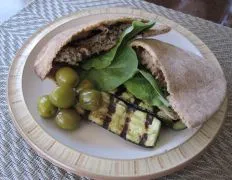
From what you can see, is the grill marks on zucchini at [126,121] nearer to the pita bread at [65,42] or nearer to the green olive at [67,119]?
the green olive at [67,119]

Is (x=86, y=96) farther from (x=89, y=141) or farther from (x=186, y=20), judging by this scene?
(x=186, y=20)

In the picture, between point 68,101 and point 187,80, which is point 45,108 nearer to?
point 68,101

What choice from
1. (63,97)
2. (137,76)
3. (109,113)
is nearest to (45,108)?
(63,97)

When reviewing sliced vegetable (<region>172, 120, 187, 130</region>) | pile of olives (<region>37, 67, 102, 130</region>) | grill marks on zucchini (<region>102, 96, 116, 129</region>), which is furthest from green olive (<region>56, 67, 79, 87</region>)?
sliced vegetable (<region>172, 120, 187, 130</region>)

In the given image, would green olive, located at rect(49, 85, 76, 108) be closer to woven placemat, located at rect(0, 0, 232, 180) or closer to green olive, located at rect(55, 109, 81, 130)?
green olive, located at rect(55, 109, 81, 130)

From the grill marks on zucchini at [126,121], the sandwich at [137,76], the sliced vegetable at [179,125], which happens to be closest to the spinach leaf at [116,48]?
the sandwich at [137,76]
